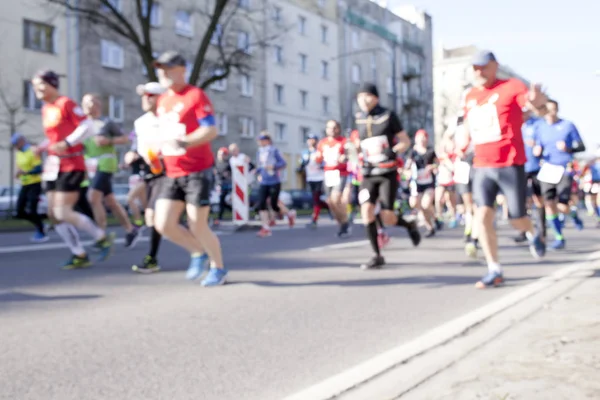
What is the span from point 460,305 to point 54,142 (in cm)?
461

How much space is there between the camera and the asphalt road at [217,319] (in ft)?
12.8

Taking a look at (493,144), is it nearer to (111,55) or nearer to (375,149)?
(375,149)

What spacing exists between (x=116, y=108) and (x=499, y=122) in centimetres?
3595

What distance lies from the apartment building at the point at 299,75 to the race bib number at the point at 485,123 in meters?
45.1

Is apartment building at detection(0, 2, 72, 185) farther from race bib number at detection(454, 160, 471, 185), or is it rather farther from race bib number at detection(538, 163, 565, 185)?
race bib number at detection(454, 160, 471, 185)

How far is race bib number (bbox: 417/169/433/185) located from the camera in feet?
49.1

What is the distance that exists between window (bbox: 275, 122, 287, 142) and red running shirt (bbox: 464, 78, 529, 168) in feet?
153

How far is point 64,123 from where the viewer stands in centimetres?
837

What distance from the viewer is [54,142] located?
845 cm

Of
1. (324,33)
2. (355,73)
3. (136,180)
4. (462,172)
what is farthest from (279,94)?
(462,172)

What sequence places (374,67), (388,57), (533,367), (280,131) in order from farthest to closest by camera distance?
(388,57) < (374,67) < (280,131) < (533,367)

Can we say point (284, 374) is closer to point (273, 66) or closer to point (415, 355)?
point (415, 355)

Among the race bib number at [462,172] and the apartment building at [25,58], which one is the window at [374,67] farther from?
the race bib number at [462,172]

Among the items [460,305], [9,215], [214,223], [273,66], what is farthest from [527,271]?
[273,66]
